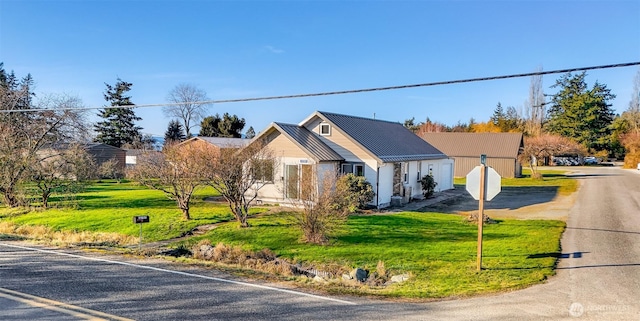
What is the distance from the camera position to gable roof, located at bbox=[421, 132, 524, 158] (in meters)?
45.0

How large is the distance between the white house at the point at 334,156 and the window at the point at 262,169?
1.07ft

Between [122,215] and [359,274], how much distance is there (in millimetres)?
14466

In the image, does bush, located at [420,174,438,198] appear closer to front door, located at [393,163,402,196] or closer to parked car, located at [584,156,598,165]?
front door, located at [393,163,402,196]

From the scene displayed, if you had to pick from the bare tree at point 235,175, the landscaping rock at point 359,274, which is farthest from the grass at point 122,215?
the landscaping rock at point 359,274

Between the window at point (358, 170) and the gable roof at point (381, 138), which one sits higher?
the gable roof at point (381, 138)

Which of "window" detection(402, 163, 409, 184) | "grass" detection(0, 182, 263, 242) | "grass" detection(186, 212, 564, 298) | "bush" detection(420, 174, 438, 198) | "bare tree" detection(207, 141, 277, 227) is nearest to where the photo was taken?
"grass" detection(186, 212, 564, 298)

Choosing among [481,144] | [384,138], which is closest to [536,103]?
[481,144]

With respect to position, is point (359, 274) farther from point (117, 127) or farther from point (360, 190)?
point (117, 127)

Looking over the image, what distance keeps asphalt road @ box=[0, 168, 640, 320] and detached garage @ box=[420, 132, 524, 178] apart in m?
34.7

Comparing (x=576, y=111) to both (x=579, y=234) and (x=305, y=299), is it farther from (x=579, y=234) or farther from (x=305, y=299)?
(x=305, y=299)

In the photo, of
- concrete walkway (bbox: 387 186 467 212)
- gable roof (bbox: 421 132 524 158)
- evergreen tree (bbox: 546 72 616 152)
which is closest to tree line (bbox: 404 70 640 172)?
evergreen tree (bbox: 546 72 616 152)

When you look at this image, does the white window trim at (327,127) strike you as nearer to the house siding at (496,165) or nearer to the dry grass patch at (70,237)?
the dry grass patch at (70,237)

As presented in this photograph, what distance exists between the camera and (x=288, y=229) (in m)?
16.7

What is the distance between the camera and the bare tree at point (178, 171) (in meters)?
17.9
